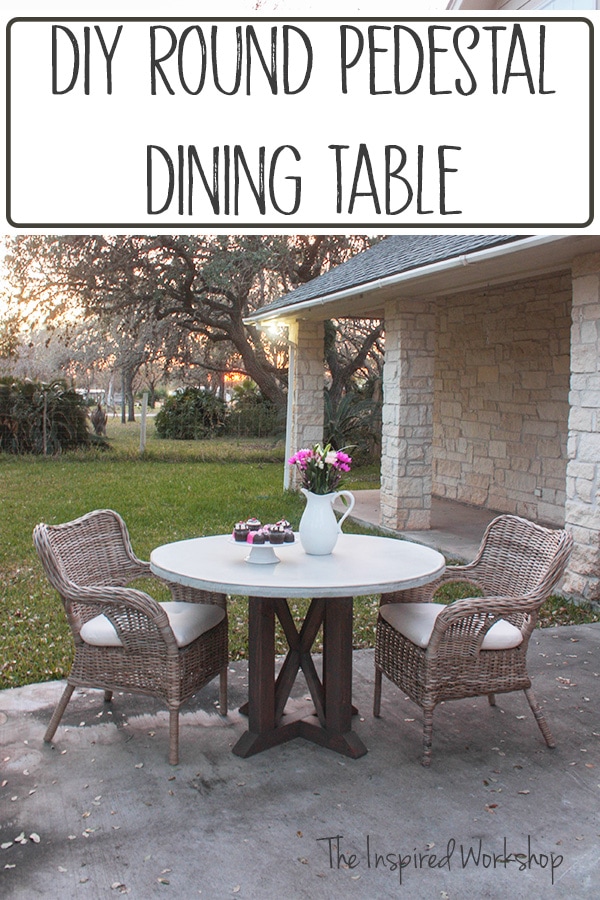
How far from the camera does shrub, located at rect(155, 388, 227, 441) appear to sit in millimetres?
17922

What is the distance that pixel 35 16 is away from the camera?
120 inches

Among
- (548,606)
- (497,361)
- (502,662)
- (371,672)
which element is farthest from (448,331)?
(502,662)

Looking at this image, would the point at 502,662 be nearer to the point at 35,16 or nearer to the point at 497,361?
the point at 35,16

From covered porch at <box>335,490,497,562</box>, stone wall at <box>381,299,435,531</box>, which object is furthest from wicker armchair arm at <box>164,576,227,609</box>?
stone wall at <box>381,299,435,531</box>

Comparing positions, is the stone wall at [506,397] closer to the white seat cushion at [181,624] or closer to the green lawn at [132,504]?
the green lawn at [132,504]

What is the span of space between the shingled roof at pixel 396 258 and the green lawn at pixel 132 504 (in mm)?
2584

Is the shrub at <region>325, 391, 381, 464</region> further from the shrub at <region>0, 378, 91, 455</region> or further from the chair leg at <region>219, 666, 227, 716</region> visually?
the chair leg at <region>219, 666, 227, 716</region>

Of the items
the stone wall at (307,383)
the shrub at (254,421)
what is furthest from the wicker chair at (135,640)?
the shrub at (254,421)

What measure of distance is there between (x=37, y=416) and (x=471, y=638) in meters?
12.7

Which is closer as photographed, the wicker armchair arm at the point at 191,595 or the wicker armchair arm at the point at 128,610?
the wicker armchair arm at the point at 128,610

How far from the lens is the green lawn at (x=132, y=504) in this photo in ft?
15.7

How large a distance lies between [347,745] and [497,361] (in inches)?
266

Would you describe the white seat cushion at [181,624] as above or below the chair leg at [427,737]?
above

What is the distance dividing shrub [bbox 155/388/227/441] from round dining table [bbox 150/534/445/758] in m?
14.4
